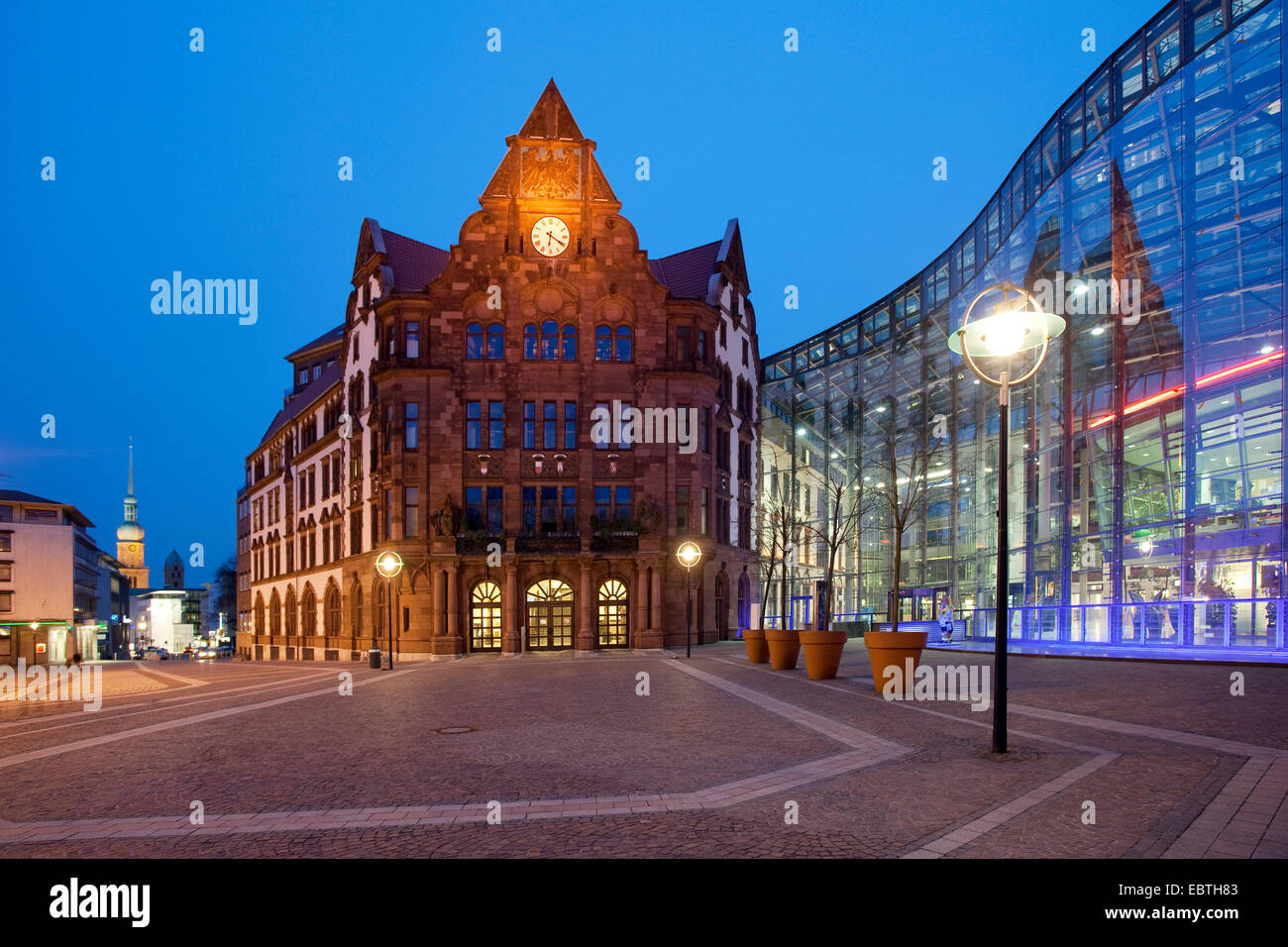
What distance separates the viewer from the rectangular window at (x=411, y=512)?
136 ft

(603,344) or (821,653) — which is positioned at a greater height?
(603,344)

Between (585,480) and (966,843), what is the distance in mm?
35963

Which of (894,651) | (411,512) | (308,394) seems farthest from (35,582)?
(894,651)

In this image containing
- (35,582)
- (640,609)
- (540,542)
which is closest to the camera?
(540,542)

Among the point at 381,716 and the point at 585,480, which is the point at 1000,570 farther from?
the point at 585,480

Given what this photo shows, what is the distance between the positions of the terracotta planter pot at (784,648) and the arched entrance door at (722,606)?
809 inches

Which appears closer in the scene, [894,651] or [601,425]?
[894,651]

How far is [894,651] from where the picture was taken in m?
16.6

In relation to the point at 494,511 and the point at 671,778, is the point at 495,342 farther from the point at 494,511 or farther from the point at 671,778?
the point at 671,778

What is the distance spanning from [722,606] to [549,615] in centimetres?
971
